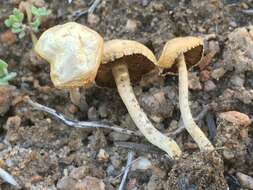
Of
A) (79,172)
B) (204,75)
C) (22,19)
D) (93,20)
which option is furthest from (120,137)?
(22,19)

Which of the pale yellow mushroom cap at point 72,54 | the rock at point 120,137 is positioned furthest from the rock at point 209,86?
the pale yellow mushroom cap at point 72,54

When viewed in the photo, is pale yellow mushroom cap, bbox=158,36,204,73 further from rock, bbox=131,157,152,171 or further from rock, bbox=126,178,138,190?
rock, bbox=126,178,138,190

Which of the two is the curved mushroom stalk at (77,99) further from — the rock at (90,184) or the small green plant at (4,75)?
the rock at (90,184)

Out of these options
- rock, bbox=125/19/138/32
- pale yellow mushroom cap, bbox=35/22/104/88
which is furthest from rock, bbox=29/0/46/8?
pale yellow mushroom cap, bbox=35/22/104/88

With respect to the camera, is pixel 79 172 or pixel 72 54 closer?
pixel 72 54

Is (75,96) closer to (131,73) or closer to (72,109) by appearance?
(72,109)

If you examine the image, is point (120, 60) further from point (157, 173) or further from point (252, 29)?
point (252, 29)
